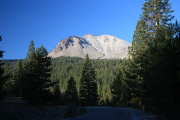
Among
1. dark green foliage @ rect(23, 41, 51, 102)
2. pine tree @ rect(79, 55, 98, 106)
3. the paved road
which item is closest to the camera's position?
the paved road

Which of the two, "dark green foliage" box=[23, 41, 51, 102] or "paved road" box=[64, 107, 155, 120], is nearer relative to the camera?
"paved road" box=[64, 107, 155, 120]

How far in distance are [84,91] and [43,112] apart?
95.8 feet

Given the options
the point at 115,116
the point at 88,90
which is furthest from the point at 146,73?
the point at 88,90

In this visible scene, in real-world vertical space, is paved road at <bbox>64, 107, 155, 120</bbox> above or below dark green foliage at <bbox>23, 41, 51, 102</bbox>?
below

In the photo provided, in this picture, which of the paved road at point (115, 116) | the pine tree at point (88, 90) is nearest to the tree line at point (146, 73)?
the pine tree at point (88, 90)

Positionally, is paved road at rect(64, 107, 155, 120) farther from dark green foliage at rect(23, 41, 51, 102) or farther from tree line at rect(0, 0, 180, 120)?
dark green foliage at rect(23, 41, 51, 102)

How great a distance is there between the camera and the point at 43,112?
2120 centimetres

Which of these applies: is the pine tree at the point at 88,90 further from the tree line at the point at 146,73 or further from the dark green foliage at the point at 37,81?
the dark green foliage at the point at 37,81

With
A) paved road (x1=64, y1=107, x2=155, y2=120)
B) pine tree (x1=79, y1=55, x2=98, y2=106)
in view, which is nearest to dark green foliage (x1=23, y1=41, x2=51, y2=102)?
paved road (x1=64, y1=107, x2=155, y2=120)

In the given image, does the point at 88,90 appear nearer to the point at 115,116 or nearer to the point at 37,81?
the point at 37,81

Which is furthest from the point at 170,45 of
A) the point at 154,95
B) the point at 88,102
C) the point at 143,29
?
the point at 88,102

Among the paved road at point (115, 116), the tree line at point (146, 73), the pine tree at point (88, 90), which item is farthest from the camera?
the pine tree at point (88, 90)

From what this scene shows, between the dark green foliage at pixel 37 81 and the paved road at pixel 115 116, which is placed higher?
the dark green foliage at pixel 37 81

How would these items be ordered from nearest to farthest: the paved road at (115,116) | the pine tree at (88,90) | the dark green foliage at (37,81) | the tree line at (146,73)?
the tree line at (146,73) < the paved road at (115,116) < the dark green foliage at (37,81) < the pine tree at (88,90)
